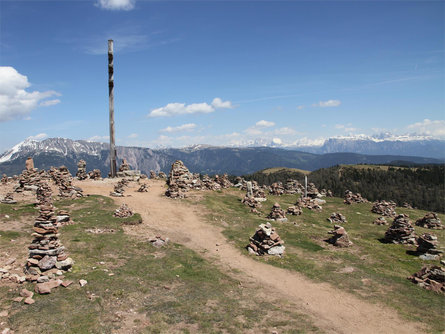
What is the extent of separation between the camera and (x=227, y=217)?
3781cm

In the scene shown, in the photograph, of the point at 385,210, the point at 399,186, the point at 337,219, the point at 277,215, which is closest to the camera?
the point at 277,215

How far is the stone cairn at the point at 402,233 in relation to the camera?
3262 centimetres

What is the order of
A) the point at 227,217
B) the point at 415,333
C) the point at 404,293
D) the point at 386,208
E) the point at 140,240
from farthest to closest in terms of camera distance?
the point at 386,208 < the point at 227,217 < the point at 140,240 < the point at 404,293 < the point at 415,333

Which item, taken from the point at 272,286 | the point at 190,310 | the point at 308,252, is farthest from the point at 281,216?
the point at 190,310

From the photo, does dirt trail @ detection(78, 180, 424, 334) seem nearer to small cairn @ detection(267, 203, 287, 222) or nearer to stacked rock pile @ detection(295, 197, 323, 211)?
small cairn @ detection(267, 203, 287, 222)

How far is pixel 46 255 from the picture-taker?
58.3ft

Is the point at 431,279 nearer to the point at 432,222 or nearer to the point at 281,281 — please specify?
the point at 281,281

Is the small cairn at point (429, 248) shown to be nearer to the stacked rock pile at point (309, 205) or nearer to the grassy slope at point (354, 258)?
the grassy slope at point (354, 258)

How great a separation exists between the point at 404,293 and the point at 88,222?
1160 inches

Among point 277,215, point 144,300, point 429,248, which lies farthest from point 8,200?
point 429,248

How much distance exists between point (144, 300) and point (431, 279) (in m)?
21.3

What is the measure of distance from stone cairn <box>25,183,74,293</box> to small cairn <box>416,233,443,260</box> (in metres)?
32.3

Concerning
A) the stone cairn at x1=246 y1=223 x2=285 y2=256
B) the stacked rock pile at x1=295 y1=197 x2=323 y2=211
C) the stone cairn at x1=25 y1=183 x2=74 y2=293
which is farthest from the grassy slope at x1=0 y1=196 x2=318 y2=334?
the stacked rock pile at x1=295 y1=197 x2=323 y2=211

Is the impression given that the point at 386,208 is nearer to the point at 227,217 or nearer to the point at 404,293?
the point at 227,217
